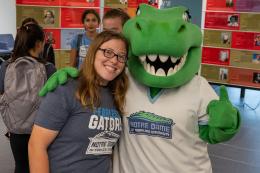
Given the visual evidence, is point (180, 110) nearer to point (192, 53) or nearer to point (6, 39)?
point (192, 53)

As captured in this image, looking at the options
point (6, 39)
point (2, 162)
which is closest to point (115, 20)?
point (2, 162)

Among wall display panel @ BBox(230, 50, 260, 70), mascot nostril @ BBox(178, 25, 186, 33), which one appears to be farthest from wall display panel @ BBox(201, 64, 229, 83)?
mascot nostril @ BBox(178, 25, 186, 33)

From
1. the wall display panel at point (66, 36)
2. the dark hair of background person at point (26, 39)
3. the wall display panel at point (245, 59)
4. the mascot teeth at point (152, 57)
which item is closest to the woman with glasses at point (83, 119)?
the mascot teeth at point (152, 57)

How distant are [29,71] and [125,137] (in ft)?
3.53

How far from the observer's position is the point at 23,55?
8.39 feet

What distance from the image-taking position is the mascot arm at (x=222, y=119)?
149cm

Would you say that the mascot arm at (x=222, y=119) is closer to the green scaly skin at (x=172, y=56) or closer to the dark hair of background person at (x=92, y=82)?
the green scaly skin at (x=172, y=56)

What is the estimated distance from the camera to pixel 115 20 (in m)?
2.62

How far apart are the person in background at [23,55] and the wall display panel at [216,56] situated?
14.4ft

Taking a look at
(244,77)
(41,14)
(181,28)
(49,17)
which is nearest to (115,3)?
(49,17)

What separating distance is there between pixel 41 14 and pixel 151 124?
14.7ft

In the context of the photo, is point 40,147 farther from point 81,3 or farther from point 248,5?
point 248,5

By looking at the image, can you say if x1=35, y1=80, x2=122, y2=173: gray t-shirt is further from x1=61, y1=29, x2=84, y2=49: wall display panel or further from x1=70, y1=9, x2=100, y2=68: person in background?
x1=61, y1=29, x2=84, y2=49: wall display panel

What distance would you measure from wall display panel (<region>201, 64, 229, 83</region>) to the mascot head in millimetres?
4980
